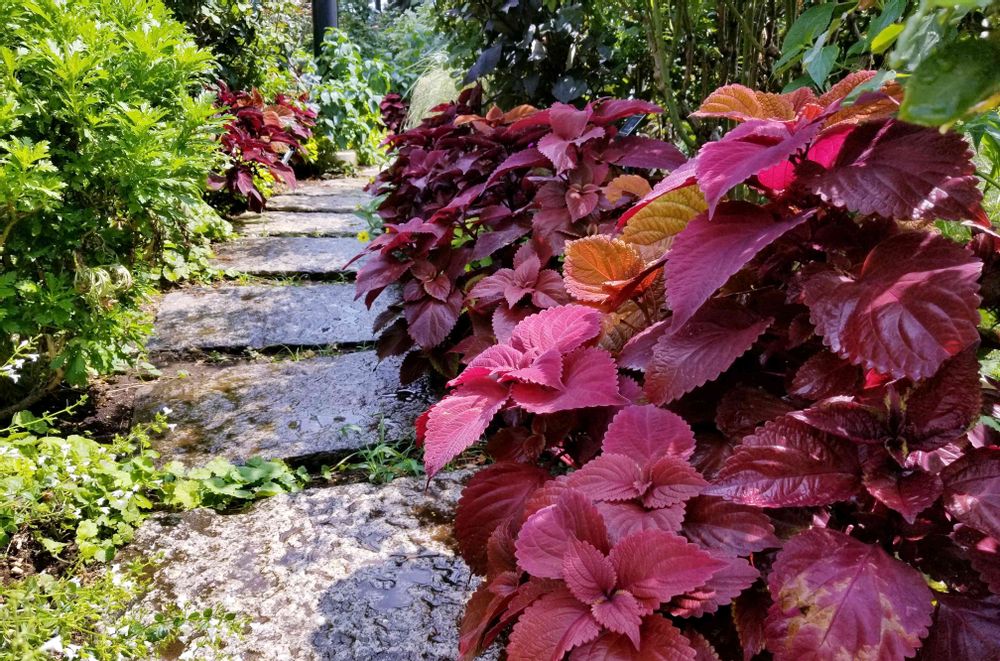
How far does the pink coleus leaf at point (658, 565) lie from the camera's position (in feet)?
2.23

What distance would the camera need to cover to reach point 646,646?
2.24 ft

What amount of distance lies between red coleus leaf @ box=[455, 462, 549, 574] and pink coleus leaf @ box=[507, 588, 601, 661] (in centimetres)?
26

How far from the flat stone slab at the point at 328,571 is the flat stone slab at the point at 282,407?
30 cm

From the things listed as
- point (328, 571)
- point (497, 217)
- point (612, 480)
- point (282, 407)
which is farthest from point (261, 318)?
point (612, 480)

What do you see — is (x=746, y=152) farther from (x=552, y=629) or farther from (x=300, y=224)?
(x=300, y=224)

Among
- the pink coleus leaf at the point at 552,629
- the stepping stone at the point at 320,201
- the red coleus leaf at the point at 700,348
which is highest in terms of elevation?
the red coleus leaf at the point at 700,348

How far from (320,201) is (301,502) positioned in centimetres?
415

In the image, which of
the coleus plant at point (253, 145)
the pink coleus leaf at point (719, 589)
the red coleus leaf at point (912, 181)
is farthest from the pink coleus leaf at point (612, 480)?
the coleus plant at point (253, 145)

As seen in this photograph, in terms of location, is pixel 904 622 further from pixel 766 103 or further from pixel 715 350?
pixel 766 103

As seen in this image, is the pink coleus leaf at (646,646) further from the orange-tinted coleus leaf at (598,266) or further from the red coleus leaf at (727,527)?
the orange-tinted coleus leaf at (598,266)

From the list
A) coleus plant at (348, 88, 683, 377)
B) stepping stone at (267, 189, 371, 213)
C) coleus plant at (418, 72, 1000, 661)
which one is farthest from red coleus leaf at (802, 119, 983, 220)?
stepping stone at (267, 189, 371, 213)

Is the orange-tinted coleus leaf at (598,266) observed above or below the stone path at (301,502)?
above

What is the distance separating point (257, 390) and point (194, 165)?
81 cm

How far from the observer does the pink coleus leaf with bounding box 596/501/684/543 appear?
0.76 metres
